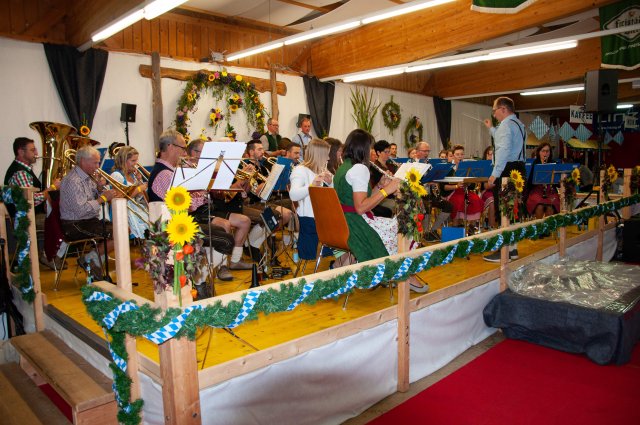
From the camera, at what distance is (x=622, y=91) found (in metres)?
13.5

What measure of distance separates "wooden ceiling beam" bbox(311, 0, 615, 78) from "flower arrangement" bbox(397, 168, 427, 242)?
16.5ft

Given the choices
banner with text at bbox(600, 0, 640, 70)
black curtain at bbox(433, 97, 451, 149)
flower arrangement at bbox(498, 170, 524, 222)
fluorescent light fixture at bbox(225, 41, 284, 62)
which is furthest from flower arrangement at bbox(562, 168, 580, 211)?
black curtain at bbox(433, 97, 451, 149)

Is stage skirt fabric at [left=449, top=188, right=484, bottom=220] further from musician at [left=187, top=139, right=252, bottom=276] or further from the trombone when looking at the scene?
the trombone

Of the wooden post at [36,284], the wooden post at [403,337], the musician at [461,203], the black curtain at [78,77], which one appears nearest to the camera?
the wooden post at [403,337]

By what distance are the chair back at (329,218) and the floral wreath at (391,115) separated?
869 cm

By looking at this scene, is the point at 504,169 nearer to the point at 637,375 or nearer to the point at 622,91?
the point at 637,375

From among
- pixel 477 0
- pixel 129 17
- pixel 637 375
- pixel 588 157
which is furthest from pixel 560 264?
pixel 588 157

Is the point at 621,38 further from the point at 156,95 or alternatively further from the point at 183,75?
the point at 156,95

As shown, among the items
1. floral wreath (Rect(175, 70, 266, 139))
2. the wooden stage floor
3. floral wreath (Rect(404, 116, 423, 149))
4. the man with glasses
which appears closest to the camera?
the wooden stage floor

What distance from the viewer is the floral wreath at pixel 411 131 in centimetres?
1241

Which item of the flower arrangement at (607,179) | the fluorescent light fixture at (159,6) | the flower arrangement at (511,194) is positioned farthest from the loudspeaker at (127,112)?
the flower arrangement at (607,179)

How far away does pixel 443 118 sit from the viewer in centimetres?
1370

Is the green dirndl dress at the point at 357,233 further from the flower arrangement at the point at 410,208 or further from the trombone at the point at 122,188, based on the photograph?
the trombone at the point at 122,188

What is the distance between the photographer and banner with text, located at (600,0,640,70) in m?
6.83
